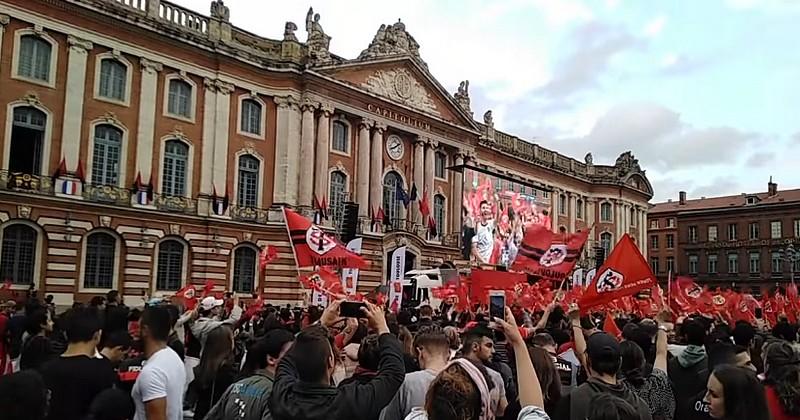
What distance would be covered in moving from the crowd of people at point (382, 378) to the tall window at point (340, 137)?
27367 mm

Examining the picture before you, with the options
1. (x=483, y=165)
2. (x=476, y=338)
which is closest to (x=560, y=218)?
(x=483, y=165)

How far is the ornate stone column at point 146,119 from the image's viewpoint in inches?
1070

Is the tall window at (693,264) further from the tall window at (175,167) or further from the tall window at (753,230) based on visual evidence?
the tall window at (175,167)

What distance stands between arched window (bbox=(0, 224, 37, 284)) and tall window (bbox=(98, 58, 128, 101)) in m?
6.08

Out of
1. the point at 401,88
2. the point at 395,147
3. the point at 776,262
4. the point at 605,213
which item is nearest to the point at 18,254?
the point at 395,147

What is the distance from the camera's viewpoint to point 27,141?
2473cm

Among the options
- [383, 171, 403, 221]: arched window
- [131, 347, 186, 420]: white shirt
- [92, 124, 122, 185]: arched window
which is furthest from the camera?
[383, 171, 403, 221]: arched window

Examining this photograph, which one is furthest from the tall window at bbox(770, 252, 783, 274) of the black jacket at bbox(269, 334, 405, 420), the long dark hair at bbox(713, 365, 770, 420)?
the black jacket at bbox(269, 334, 405, 420)

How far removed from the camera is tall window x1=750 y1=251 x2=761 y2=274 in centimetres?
7319

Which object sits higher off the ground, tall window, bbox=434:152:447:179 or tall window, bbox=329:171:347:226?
tall window, bbox=434:152:447:179

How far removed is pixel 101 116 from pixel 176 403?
2382 cm

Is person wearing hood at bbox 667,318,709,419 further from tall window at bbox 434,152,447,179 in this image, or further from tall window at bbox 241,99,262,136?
tall window at bbox 434,152,447,179

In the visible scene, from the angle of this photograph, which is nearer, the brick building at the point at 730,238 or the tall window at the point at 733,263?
the brick building at the point at 730,238

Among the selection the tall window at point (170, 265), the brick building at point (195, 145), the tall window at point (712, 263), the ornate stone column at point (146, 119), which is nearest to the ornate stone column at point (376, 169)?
the brick building at point (195, 145)
